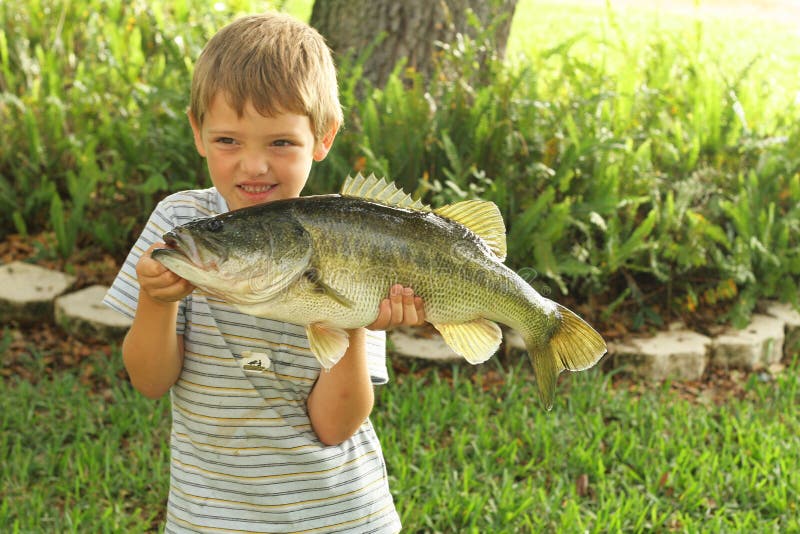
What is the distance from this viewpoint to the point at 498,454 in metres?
4.57

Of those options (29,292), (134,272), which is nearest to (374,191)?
(134,272)

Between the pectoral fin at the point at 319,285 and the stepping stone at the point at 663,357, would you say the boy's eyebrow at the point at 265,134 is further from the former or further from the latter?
the stepping stone at the point at 663,357

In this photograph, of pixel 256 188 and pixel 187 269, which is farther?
pixel 256 188

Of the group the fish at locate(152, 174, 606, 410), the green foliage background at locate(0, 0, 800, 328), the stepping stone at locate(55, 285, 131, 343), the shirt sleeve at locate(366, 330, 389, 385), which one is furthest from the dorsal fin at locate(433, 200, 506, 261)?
the stepping stone at locate(55, 285, 131, 343)

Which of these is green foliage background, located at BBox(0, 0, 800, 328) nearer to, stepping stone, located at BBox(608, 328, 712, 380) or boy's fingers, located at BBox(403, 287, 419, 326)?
stepping stone, located at BBox(608, 328, 712, 380)

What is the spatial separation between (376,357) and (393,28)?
164 inches

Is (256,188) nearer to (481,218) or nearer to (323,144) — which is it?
(323,144)

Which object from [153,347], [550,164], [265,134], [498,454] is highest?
[265,134]

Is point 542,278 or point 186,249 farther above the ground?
point 186,249

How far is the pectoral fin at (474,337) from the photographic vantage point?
2414mm

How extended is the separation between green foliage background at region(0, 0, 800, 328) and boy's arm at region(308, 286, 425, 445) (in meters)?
2.63

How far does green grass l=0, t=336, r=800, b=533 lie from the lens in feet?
13.5

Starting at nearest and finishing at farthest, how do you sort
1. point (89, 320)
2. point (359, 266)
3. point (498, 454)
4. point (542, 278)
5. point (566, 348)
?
point (359, 266) < point (566, 348) < point (498, 454) < point (89, 320) < point (542, 278)

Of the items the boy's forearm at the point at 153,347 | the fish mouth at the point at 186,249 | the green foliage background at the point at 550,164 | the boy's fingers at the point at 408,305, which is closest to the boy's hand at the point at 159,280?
the fish mouth at the point at 186,249
